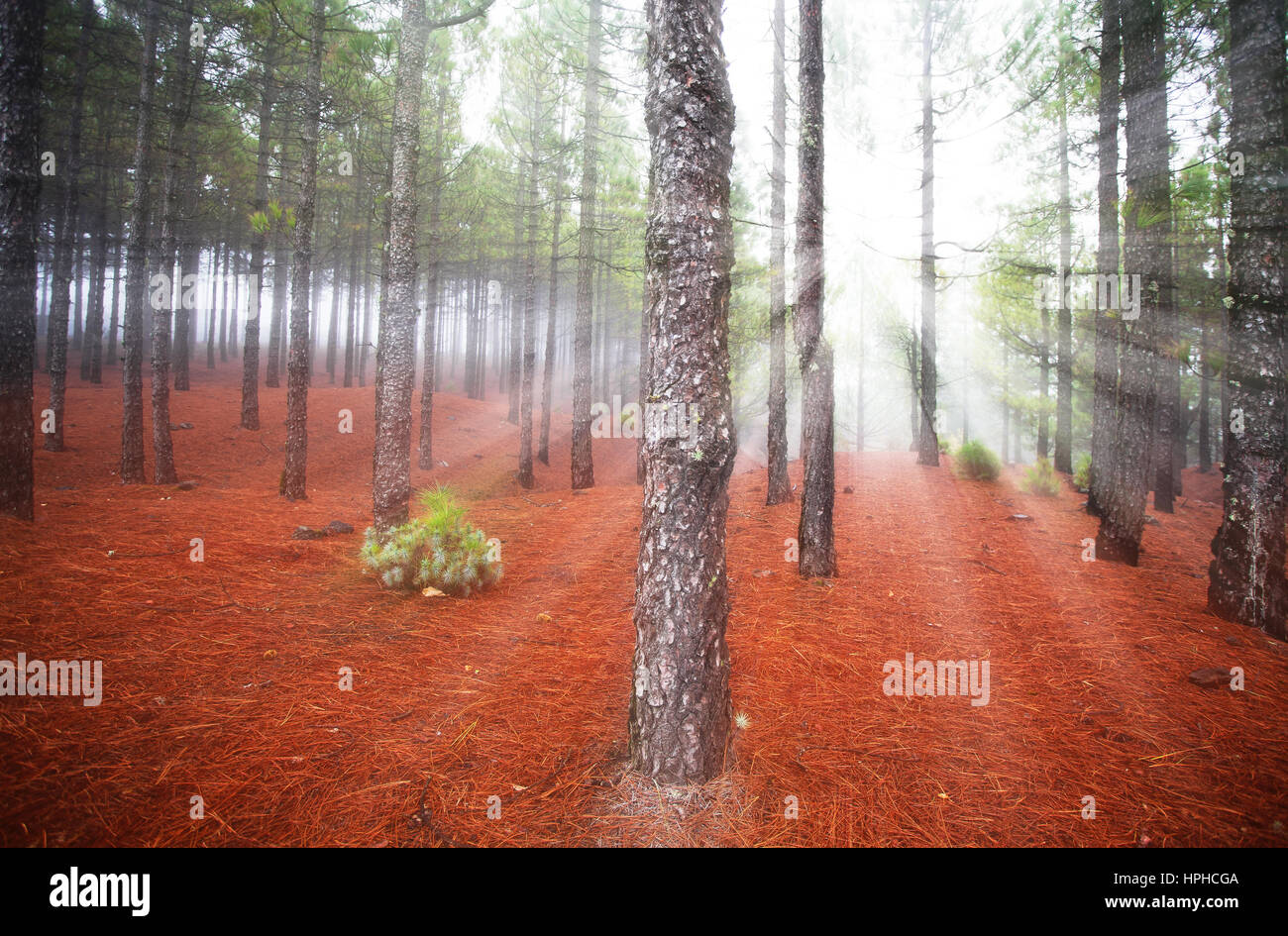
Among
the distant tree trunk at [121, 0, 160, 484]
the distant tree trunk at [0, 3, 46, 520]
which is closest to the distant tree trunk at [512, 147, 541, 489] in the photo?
the distant tree trunk at [121, 0, 160, 484]

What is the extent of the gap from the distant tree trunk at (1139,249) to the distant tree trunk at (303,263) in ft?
39.2

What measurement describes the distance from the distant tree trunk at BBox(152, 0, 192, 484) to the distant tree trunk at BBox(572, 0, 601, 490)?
730 cm

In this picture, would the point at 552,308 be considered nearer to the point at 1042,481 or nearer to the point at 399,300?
the point at 399,300

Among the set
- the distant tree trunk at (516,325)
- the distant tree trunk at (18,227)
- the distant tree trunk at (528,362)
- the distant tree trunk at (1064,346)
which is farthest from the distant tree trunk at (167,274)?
the distant tree trunk at (1064,346)

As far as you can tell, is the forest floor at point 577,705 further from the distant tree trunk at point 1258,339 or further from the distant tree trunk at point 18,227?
the distant tree trunk at point 18,227

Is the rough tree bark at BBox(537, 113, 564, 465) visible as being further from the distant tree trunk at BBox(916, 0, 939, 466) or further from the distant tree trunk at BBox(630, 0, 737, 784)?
the distant tree trunk at BBox(630, 0, 737, 784)

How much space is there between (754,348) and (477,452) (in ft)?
32.5

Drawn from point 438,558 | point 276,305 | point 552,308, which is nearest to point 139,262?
point 552,308

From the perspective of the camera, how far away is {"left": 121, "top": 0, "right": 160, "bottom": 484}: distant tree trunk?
926 cm

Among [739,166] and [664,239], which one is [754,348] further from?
[664,239]

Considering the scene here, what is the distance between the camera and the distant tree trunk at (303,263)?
9.27 metres

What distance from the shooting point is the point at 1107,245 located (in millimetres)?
8492
